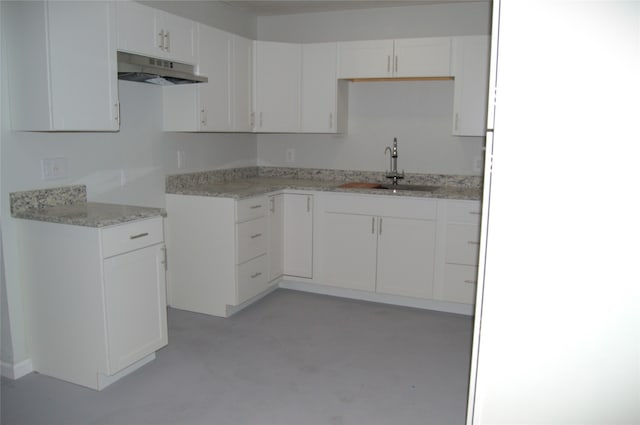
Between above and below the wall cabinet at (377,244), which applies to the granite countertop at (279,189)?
above

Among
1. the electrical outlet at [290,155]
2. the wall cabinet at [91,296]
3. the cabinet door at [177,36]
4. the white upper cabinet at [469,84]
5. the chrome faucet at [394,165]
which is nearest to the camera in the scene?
the wall cabinet at [91,296]

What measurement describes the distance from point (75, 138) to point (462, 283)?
2882 millimetres

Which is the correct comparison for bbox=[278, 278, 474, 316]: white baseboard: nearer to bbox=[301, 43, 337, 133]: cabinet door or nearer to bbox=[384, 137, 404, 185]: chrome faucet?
bbox=[384, 137, 404, 185]: chrome faucet

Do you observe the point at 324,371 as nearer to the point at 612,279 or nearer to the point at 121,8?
the point at 612,279

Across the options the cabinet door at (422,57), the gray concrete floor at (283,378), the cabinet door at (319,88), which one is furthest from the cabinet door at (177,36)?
the gray concrete floor at (283,378)

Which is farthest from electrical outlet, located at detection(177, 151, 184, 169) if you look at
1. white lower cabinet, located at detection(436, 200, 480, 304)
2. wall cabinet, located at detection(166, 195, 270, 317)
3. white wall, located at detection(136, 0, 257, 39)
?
white lower cabinet, located at detection(436, 200, 480, 304)

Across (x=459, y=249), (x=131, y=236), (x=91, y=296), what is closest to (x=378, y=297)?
(x=459, y=249)

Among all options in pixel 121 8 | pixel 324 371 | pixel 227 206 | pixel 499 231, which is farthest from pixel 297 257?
pixel 499 231

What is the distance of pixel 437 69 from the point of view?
13.1 ft

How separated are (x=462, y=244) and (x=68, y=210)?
270cm

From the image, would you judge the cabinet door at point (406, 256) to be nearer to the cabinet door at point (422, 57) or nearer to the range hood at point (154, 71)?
the cabinet door at point (422, 57)

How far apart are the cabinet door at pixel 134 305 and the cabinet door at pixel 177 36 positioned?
132cm

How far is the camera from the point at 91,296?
8.41 feet

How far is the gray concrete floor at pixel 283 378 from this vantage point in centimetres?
245
